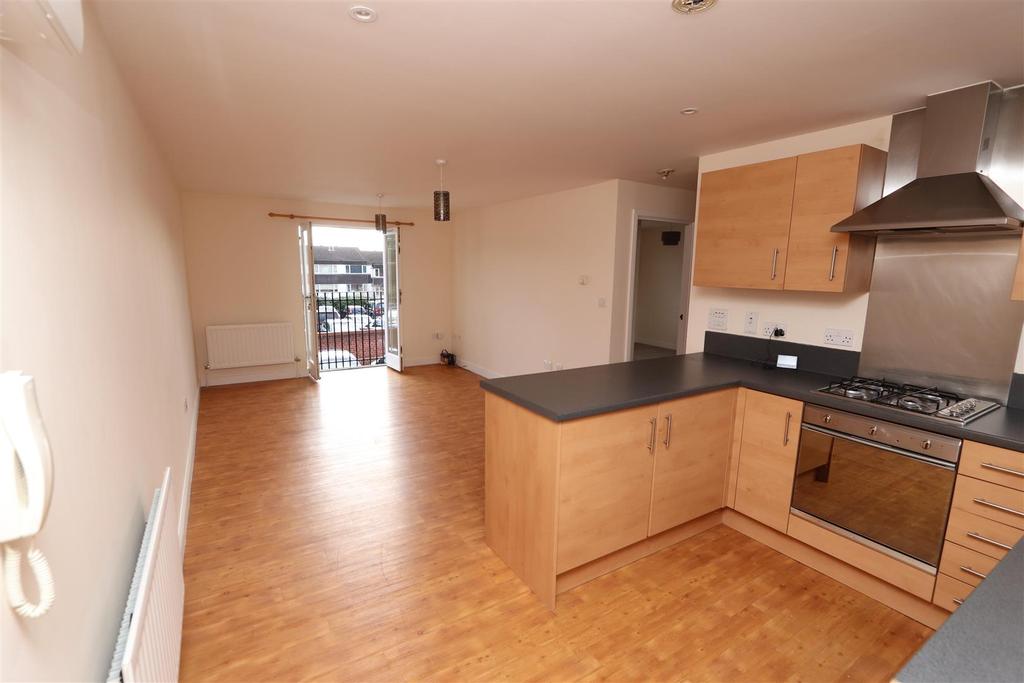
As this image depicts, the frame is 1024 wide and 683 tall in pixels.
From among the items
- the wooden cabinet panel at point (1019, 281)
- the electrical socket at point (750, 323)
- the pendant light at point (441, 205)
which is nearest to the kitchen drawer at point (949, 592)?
the wooden cabinet panel at point (1019, 281)

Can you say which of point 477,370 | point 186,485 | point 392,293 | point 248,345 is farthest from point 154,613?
point 392,293

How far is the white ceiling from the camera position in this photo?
5.24 ft

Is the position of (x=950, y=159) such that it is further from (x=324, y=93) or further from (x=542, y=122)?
(x=324, y=93)

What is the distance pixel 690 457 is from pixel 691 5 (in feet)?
6.70

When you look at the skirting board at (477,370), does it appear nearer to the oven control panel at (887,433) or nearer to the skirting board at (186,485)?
the skirting board at (186,485)

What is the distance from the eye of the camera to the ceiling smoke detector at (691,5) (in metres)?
1.51

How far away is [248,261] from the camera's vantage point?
19.0 ft

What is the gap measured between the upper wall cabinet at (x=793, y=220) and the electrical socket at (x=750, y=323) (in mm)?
396

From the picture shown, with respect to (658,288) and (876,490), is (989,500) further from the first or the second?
(658,288)

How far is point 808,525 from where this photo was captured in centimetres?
238

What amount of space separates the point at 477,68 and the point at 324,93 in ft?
2.79

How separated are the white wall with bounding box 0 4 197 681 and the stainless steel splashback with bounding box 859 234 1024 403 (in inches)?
135

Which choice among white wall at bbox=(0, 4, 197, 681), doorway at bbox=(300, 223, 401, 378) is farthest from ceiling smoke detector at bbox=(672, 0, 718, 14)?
doorway at bbox=(300, 223, 401, 378)

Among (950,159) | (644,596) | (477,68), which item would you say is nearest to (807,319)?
(950,159)
